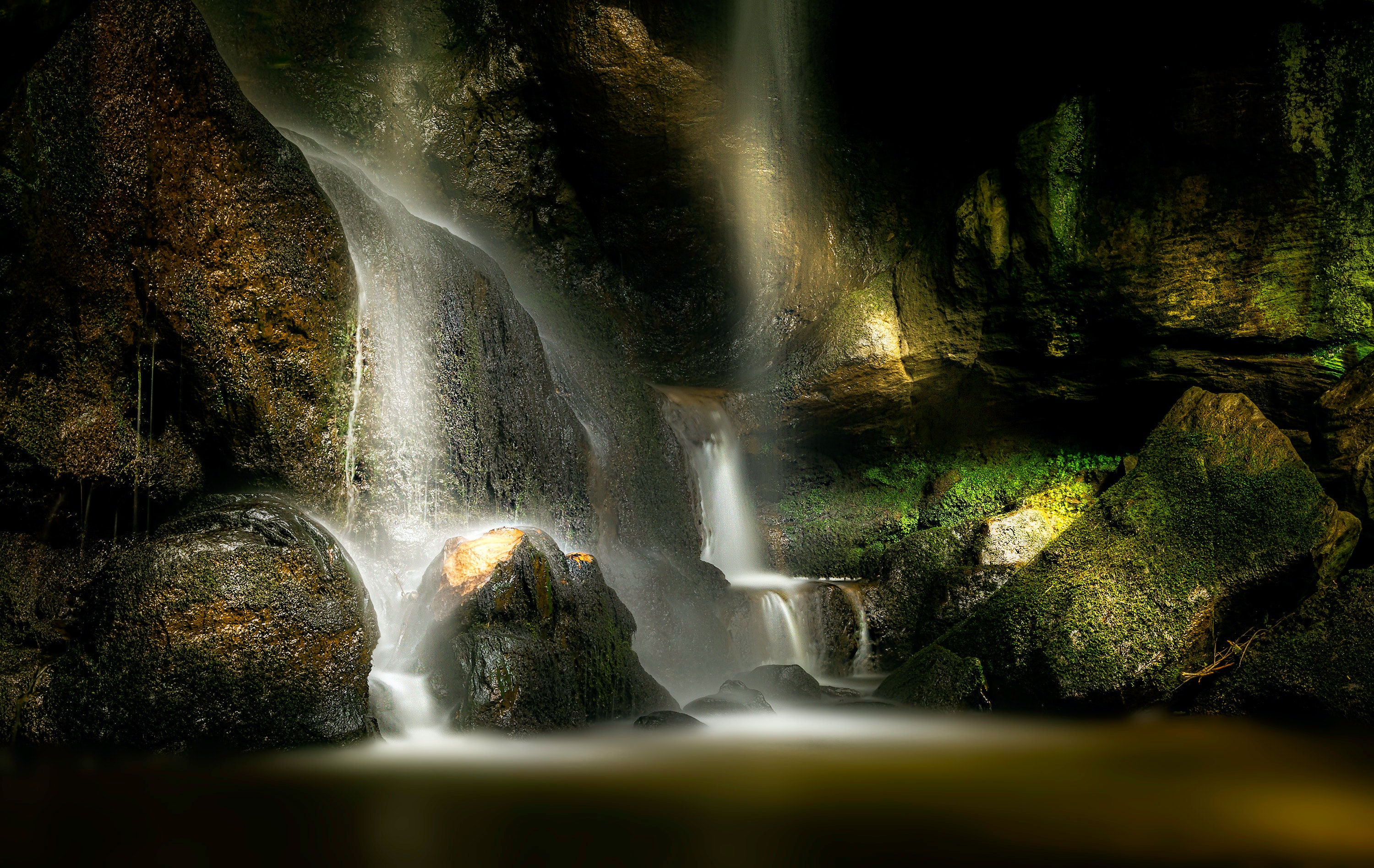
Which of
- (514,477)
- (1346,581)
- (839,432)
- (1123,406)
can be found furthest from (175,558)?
(1123,406)

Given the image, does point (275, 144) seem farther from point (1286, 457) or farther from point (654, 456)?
point (1286, 457)

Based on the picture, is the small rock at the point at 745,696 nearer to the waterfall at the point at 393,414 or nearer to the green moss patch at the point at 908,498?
the waterfall at the point at 393,414

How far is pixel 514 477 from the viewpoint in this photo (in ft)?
23.2

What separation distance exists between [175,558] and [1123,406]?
30.9ft

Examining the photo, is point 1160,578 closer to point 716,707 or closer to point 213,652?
point 716,707

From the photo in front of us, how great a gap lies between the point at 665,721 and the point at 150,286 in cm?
385

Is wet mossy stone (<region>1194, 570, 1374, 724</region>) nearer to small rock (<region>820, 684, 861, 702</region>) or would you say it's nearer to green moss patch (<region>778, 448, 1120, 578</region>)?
small rock (<region>820, 684, 861, 702</region>)

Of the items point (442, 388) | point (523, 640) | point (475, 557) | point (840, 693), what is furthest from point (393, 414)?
point (840, 693)

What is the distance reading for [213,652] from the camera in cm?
400

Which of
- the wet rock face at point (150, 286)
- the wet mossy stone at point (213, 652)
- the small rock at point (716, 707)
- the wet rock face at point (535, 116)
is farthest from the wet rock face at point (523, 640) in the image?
the wet rock face at point (535, 116)

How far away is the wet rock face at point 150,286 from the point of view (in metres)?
4.39

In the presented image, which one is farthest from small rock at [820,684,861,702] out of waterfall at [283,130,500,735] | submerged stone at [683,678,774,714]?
waterfall at [283,130,500,735]

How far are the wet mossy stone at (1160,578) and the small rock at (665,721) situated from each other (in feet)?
6.07

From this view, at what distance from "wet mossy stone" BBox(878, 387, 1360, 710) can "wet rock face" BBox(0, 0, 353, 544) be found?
15.5 feet
